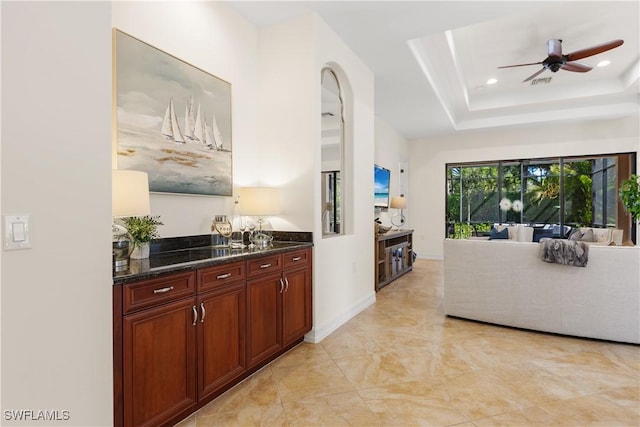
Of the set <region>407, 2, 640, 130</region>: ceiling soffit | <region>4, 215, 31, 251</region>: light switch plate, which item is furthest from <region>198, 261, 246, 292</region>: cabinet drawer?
<region>407, 2, 640, 130</region>: ceiling soffit

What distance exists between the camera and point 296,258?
9.36 ft

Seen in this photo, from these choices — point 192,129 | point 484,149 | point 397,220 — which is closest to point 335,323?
point 192,129

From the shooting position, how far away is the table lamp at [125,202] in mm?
1690

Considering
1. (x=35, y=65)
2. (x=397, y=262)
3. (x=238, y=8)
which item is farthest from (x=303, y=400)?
(x=397, y=262)

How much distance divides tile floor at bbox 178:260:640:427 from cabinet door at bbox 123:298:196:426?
237mm

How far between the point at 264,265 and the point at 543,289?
259cm

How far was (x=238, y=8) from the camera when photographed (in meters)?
2.99

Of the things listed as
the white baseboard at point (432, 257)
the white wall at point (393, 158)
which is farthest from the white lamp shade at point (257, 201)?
the white baseboard at point (432, 257)

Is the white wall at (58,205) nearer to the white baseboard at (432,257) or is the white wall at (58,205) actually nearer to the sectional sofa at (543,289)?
the sectional sofa at (543,289)

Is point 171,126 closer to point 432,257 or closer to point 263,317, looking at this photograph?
point 263,317

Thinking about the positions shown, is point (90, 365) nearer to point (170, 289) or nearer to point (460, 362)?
point (170, 289)

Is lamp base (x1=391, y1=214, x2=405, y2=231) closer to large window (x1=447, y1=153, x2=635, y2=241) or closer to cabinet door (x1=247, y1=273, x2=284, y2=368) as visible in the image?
large window (x1=447, y1=153, x2=635, y2=241)

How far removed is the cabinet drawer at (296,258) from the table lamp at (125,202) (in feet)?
3.84

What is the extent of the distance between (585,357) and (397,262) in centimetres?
310
